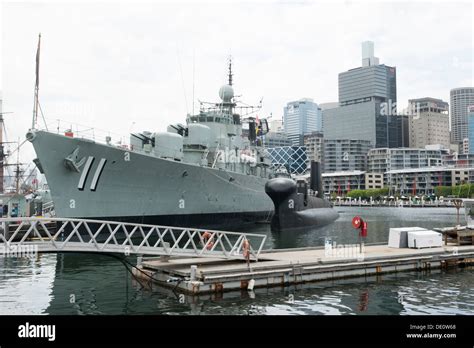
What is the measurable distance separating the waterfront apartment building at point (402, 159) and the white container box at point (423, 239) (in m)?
162

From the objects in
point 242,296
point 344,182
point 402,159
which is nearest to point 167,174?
point 242,296

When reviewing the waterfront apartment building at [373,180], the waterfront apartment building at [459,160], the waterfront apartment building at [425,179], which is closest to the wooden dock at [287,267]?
the waterfront apartment building at [425,179]

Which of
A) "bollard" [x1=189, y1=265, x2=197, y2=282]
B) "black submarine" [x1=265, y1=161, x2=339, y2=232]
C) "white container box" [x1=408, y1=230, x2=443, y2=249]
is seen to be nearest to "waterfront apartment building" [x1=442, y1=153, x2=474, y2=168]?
"black submarine" [x1=265, y1=161, x2=339, y2=232]

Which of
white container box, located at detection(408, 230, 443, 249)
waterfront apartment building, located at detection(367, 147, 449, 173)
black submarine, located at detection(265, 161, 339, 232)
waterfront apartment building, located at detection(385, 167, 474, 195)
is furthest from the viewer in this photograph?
waterfront apartment building, located at detection(367, 147, 449, 173)

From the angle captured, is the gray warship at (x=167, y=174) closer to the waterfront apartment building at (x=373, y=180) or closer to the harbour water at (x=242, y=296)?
the harbour water at (x=242, y=296)

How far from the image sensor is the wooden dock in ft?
58.1

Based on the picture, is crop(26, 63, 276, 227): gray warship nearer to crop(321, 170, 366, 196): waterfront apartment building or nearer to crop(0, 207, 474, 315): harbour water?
crop(0, 207, 474, 315): harbour water

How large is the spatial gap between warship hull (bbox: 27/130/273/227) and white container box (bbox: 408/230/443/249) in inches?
694

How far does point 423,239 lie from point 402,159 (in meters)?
165

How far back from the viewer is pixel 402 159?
181 meters

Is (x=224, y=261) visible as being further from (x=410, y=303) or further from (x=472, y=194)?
(x=472, y=194)
